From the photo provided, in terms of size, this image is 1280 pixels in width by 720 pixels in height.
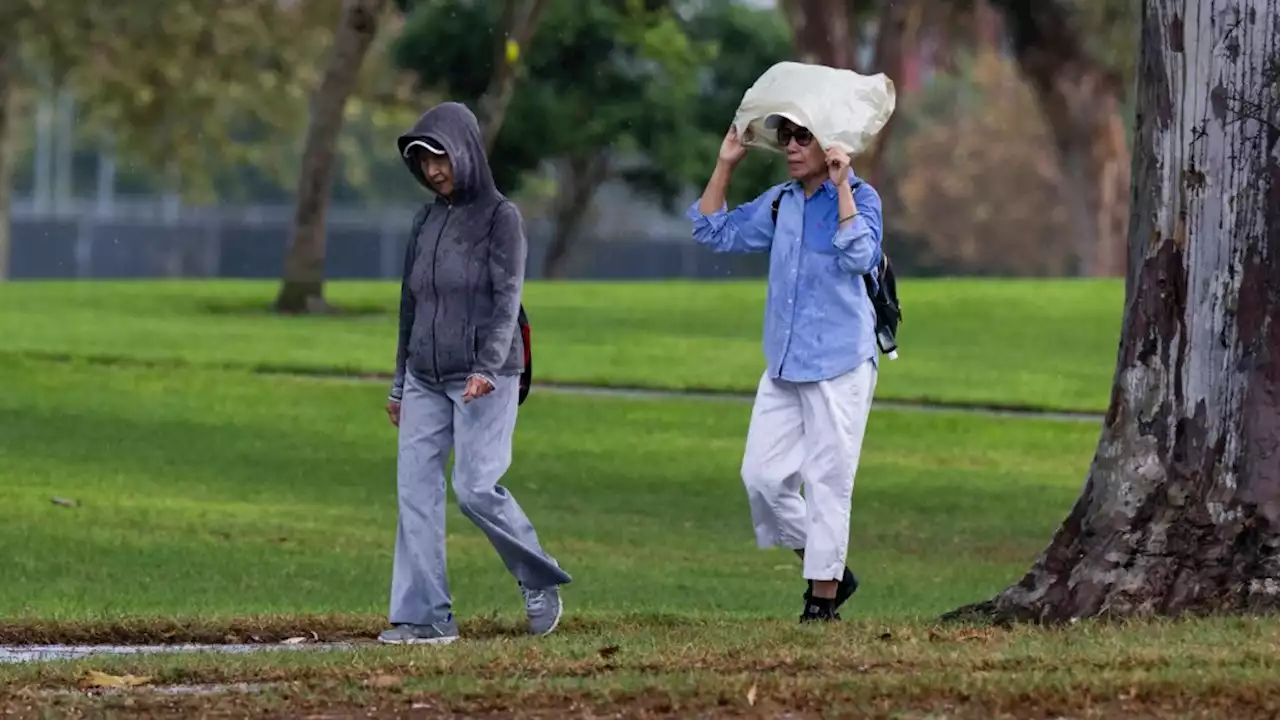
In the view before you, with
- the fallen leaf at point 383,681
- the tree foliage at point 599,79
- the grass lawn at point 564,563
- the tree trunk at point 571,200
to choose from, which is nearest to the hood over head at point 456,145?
the grass lawn at point 564,563

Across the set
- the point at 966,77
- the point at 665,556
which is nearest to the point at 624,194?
the point at 966,77

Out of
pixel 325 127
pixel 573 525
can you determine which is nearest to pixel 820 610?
pixel 573 525

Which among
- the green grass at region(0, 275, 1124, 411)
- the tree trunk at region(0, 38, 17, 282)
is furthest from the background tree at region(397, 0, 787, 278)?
the green grass at region(0, 275, 1124, 411)

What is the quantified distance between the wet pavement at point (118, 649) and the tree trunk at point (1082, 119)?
3898 centimetres

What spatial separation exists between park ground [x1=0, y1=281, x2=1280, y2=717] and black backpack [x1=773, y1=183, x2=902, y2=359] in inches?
37.4

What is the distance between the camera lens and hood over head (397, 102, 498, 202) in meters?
8.62

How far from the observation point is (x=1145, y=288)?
8680 millimetres

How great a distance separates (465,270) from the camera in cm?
874

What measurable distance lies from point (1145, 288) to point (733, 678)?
92.3 inches

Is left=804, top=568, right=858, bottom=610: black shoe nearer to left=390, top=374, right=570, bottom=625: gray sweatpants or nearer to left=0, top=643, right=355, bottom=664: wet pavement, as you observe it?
left=390, top=374, right=570, bottom=625: gray sweatpants

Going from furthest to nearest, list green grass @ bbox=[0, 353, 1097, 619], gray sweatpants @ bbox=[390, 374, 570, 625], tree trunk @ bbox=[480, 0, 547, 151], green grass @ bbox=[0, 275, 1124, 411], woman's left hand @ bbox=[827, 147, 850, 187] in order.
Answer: tree trunk @ bbox=[480, 0, 547, 151]
green grass @ bbox=[0, 275, 1124, 411]
green grass @ bbox=[0, 353, 1097, 619]
gray sweatpants @ bbox=[390, 374, 570, 625]
woman's left hand @ bbox=[827, 147, 850, 187]

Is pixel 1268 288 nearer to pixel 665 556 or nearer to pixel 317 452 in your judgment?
pixel 665 556

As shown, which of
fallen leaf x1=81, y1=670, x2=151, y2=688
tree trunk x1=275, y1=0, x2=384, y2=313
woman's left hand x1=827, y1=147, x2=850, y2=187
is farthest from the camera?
tree trunk x1=275, y1=0, x2=384, y2=313

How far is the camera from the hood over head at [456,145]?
8617mm
